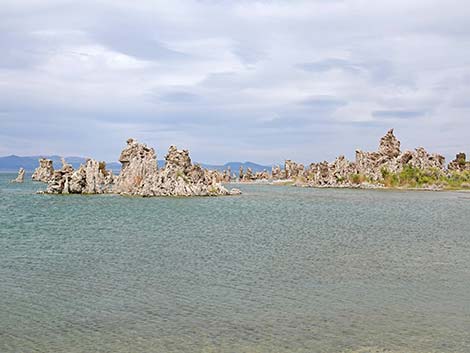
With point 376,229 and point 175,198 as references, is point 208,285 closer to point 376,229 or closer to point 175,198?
point 376,229

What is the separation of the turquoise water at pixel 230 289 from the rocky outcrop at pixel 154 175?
145 ft

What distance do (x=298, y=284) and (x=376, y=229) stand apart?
27.6 meters

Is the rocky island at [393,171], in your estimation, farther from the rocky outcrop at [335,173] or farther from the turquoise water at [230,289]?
the turquoise water at [230,289]

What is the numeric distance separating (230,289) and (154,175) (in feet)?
240

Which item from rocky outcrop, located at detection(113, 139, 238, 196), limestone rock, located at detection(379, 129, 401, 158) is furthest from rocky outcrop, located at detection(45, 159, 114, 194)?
limestone rock, located at detection(379, 129, 401, 158)

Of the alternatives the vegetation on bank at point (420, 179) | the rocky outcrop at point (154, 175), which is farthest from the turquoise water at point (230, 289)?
the vegetation on bank at point (420, 179)

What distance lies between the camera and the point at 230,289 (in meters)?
25.7

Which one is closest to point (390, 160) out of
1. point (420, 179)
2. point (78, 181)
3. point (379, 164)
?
point (379, 164)

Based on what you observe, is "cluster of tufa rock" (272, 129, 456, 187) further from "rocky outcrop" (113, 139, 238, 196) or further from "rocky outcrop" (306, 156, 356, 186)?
"rocky outcrop" (113, 139, 238, 196)

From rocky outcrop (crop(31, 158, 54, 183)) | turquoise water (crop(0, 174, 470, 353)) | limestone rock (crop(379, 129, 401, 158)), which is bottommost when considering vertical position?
turquoise water (crop(0, 174, 470, 353))

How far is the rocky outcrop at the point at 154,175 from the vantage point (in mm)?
95875

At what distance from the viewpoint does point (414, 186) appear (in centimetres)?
15125

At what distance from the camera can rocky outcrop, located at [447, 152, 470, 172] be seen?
169 metres

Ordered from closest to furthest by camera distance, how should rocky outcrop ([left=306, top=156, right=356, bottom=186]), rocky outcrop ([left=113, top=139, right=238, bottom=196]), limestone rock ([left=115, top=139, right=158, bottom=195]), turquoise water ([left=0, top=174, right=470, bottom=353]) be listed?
turquoise water ([left=0, top=174, right=470, bottom=353])
rocky outcrop ([left=113, top=139, right=238, bottom=196])
limestone rock ([left=115, top=139, right=158, bottom=195])
rocky outcrop ([left=306, top=156, right=356, bottom=186])
